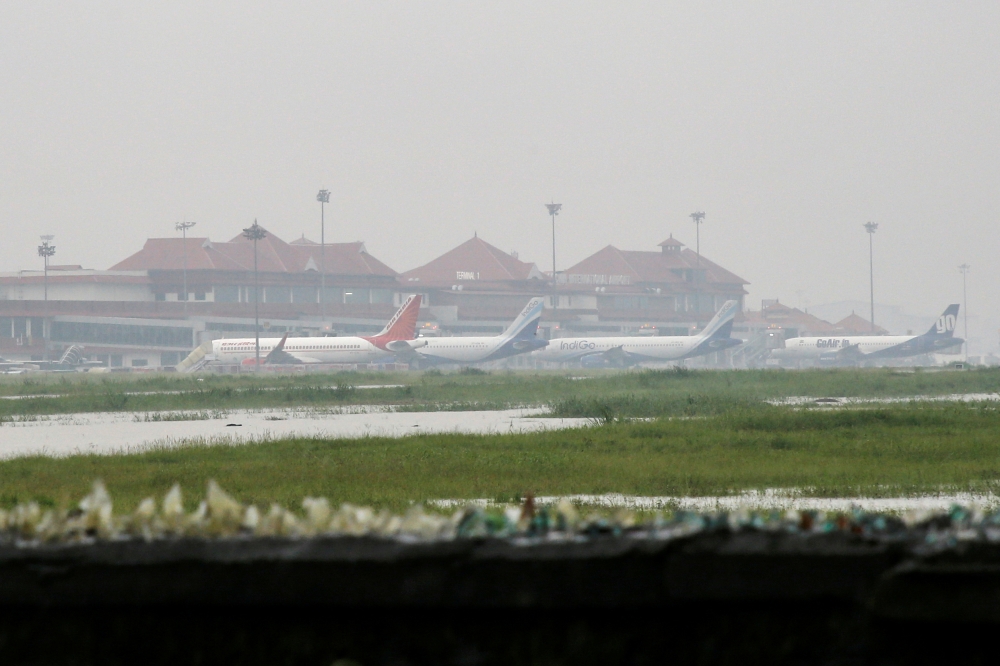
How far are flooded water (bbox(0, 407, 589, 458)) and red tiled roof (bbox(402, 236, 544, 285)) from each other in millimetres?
132843

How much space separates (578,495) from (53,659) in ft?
41.2

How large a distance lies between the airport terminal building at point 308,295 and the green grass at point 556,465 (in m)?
100

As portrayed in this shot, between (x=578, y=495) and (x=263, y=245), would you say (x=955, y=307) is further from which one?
(x=578, y=495)

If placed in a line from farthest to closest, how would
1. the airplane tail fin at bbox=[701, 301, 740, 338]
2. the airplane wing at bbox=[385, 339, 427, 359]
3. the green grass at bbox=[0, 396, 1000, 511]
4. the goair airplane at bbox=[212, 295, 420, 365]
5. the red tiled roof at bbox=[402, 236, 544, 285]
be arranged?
the red tiled roof at bbox=[402, 236, 544, 285]
the airplane tail fin at bbox=[701, 301, 740, 338]
the airplane wing at bbox=[385, 339, 427, 359]
the goair airplane at bbox=[212, 295, 420, 365]
the green grass at bbox=[0, 396, 1000, 511]

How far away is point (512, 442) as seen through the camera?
25031 mm

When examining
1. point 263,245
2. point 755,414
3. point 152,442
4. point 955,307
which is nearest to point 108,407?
point 152,442

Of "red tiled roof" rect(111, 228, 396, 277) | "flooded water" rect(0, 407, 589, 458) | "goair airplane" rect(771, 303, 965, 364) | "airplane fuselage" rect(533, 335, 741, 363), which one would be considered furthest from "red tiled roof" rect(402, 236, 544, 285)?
"flooded water" rect(0, 407, 589, 458)

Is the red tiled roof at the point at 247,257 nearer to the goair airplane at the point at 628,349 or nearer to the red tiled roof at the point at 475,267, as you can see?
the red tiled roof at the point at 475,267

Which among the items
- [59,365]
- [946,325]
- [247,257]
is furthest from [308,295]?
[946,325]

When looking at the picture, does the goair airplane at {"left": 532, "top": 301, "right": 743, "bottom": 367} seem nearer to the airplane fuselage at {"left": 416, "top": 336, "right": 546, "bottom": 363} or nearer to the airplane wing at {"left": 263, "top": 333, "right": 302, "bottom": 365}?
the airplane fuselage at {"left": 416, "top": 336, "right": 546, "bottom": 363}

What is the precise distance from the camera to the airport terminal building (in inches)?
5251

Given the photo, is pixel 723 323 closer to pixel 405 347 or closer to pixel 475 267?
pixel 405 347

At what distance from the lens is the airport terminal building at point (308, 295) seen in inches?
5251

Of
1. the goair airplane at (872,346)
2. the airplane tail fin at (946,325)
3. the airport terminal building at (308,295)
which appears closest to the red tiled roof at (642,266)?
the airport terminal building at (308,295)
